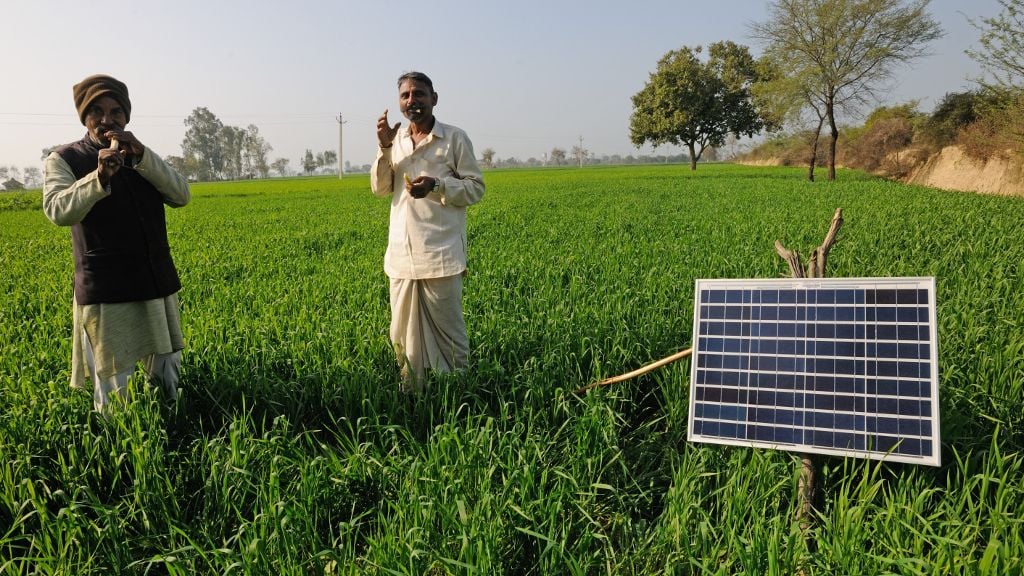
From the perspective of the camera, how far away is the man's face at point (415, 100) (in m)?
2.97

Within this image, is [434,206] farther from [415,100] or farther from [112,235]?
[112,235]

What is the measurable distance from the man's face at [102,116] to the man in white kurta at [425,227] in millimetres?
1225

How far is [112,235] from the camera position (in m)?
2.63

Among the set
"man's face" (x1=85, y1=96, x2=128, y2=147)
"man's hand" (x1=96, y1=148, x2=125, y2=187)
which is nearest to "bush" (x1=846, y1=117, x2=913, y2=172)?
"man's face" (x1=85, y1=96, x2=128, y2=147)

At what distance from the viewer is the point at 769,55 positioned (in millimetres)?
27688

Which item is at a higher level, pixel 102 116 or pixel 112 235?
pixel 102 116

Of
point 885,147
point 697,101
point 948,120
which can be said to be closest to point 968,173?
point 948,120

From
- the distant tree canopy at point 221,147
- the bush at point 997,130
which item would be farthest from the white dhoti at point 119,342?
the distant tree canopy at point 221,147

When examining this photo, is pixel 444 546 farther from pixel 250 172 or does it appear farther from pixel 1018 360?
pixel 250 172

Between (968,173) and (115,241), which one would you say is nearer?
(115,241)

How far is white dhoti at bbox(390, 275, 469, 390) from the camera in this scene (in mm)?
3268

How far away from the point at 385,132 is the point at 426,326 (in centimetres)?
116

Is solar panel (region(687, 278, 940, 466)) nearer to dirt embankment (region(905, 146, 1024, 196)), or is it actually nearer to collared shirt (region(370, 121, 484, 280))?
collared shirt (region(370, 121, 484, 280))

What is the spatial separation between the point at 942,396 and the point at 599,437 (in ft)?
5.98
